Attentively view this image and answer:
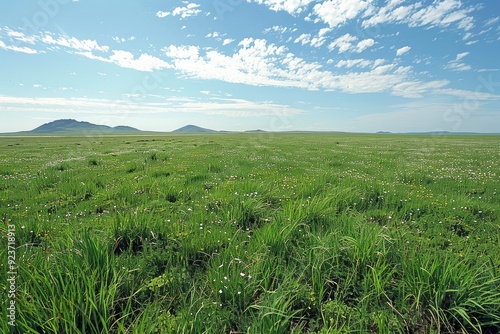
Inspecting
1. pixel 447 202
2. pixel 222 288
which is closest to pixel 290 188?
pixel 447 202

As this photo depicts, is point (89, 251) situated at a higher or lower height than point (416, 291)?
higher

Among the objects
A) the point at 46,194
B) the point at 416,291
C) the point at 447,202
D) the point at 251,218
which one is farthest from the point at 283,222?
the point at 46,194

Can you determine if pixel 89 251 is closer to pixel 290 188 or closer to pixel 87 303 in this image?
pixel 87 303

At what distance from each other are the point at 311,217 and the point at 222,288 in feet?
9.07

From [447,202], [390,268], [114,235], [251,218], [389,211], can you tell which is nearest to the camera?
[390,268]

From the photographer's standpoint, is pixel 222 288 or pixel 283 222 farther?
pixel 283 222

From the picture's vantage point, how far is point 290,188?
9.02 m

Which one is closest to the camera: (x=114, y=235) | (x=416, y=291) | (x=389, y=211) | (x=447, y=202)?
(x=416, y=291)

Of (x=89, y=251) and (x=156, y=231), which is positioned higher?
(x=89, y=251)

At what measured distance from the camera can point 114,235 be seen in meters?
4.39

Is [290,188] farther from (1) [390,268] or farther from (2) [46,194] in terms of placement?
(2) [46,194]

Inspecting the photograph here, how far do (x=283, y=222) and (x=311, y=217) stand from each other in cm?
79

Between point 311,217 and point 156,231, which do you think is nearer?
point 156,231

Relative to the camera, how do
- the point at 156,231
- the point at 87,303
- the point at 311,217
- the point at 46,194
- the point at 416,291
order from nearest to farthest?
the point at 87,303, the point at 416,291, the point at 156,231, the point at 311,217, the point at 46,194
